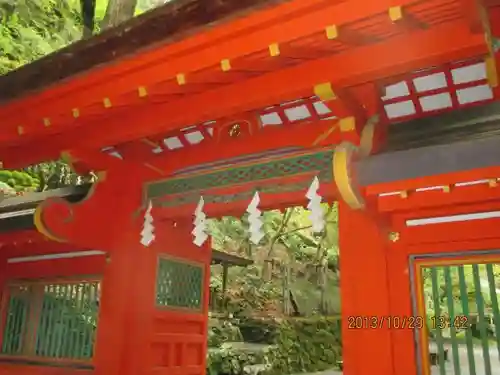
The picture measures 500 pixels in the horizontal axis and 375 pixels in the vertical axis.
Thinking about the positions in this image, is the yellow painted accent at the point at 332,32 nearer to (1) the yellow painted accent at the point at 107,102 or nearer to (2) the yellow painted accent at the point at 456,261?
(1) the yellow painted accent at the point at 107,102

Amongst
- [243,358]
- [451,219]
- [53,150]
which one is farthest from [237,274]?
[451,219]

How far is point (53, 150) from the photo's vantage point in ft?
16.5

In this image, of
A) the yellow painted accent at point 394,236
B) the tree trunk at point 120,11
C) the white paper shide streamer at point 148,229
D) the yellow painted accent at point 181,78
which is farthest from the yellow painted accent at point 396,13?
the tree trunk at point 120,11

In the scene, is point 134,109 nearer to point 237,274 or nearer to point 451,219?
point 451,219

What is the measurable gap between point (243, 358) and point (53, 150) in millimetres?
9373

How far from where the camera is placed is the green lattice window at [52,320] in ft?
18.7

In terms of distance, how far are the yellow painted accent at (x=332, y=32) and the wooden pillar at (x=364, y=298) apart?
1731mm

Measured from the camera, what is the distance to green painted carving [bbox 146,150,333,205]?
14.6 feet

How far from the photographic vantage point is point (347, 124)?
4109mm

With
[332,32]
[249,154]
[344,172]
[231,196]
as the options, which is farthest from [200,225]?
[332,32]

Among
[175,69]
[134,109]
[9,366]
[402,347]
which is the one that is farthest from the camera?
[9,366]

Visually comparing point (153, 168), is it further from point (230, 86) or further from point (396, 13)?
point (396, 13)
